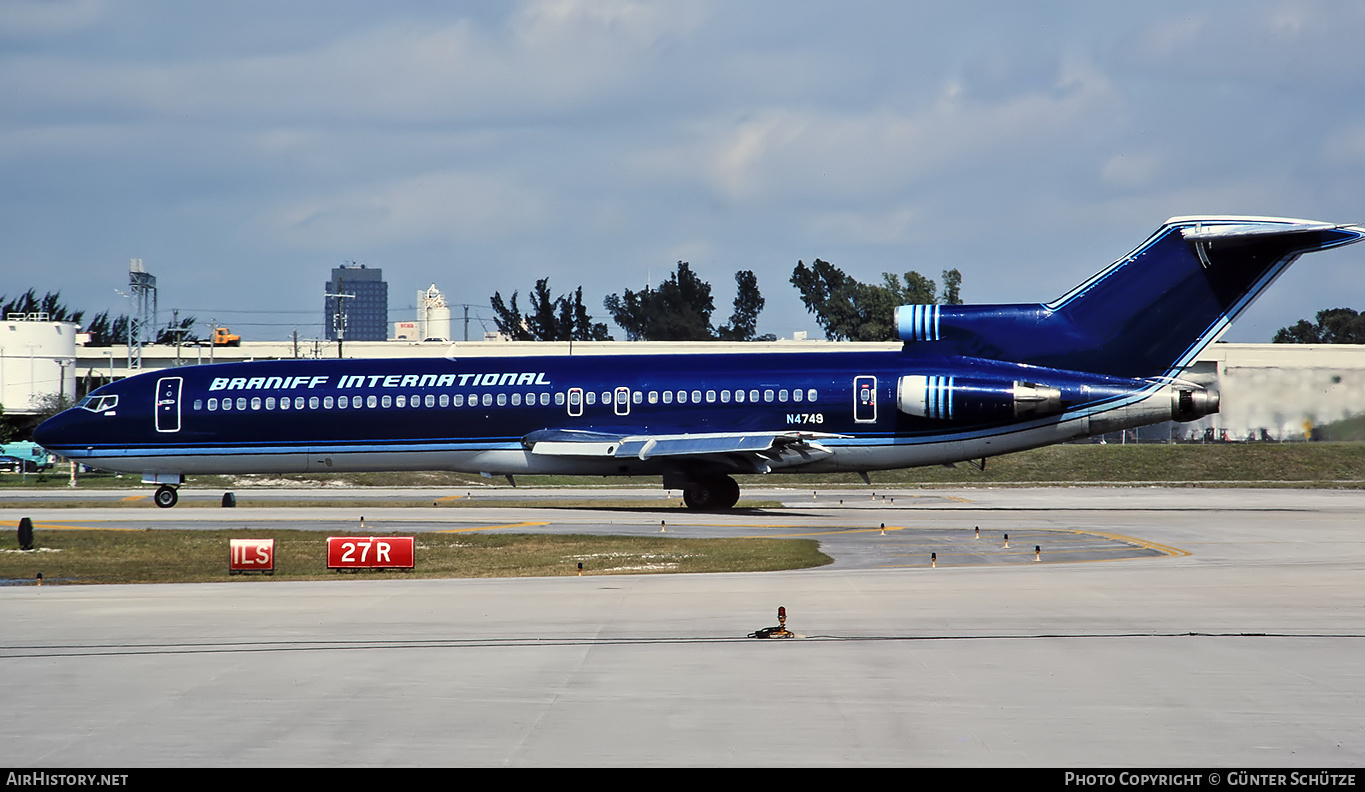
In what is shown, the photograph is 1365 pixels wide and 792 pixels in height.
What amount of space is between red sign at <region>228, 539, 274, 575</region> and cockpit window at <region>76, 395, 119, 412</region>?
1936 centimetres

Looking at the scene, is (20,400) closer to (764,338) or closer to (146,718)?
(764,338)

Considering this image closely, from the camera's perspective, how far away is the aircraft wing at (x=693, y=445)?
3544 cm

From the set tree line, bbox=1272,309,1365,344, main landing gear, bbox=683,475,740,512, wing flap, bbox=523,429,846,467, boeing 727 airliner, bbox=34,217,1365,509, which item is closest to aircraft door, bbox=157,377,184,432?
boeing 727 airliner, bbox=34,217,1365,509

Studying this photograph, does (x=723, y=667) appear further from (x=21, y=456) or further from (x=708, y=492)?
(x=21, y=456)

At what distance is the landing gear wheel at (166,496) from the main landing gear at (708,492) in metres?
16.7

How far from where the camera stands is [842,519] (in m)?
34.6

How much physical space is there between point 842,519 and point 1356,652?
2106 centimetres

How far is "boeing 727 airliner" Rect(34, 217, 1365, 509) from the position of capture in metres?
35.4

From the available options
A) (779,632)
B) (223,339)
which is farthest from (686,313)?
(779,632)

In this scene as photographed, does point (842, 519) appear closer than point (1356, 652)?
No

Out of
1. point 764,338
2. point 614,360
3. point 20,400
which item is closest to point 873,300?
point 764,338

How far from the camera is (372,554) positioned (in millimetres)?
24109

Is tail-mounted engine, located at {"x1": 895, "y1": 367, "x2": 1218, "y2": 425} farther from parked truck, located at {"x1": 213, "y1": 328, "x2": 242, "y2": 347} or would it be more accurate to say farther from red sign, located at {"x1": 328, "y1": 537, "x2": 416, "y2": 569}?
parked truck, located at {"x1": 213, "y1": 328, "x2": 242, "y2": 347}

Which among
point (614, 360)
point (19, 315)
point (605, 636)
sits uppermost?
point (19, 315)
